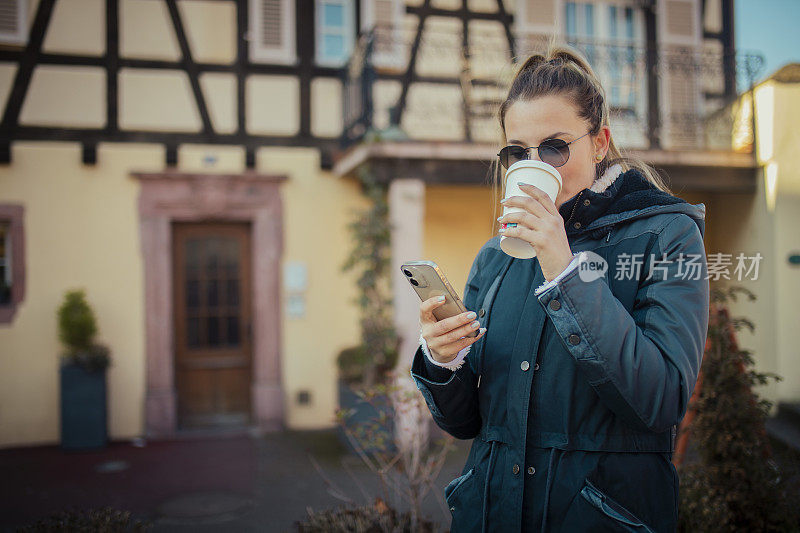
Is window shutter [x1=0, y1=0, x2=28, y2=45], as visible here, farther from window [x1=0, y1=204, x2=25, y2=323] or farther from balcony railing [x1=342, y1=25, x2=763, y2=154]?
balcony railing [x1=342, y1=25, x2=763, y2=154]

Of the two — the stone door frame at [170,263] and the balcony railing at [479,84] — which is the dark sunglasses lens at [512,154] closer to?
the balcony railing at [479,84]

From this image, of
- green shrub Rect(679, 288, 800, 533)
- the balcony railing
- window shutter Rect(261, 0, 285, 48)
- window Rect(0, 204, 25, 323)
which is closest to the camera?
green shrub Rect(679, 288, 800, 533)

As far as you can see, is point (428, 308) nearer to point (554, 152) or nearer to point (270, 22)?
point (554, 152)

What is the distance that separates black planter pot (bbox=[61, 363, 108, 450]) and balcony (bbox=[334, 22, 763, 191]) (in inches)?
133

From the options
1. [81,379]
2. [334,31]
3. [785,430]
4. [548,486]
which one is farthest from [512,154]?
[334,31]

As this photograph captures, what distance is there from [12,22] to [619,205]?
7530mm

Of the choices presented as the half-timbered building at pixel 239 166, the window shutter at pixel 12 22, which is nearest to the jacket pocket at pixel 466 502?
the half-timbered building at pixel 239 166

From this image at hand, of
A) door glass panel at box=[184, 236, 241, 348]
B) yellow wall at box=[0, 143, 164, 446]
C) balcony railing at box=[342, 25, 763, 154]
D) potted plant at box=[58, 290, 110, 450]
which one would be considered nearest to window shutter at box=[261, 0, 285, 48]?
balcony railing at box=[342, 25, 763, 154]

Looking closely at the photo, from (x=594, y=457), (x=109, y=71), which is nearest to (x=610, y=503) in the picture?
(x=594, y=457)

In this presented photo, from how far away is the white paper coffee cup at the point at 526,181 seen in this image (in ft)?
4.19

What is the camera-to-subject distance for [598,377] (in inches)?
47.4

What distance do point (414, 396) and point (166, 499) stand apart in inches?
111

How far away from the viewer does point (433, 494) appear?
5.16 metres

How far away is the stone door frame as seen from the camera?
24.3 feet
